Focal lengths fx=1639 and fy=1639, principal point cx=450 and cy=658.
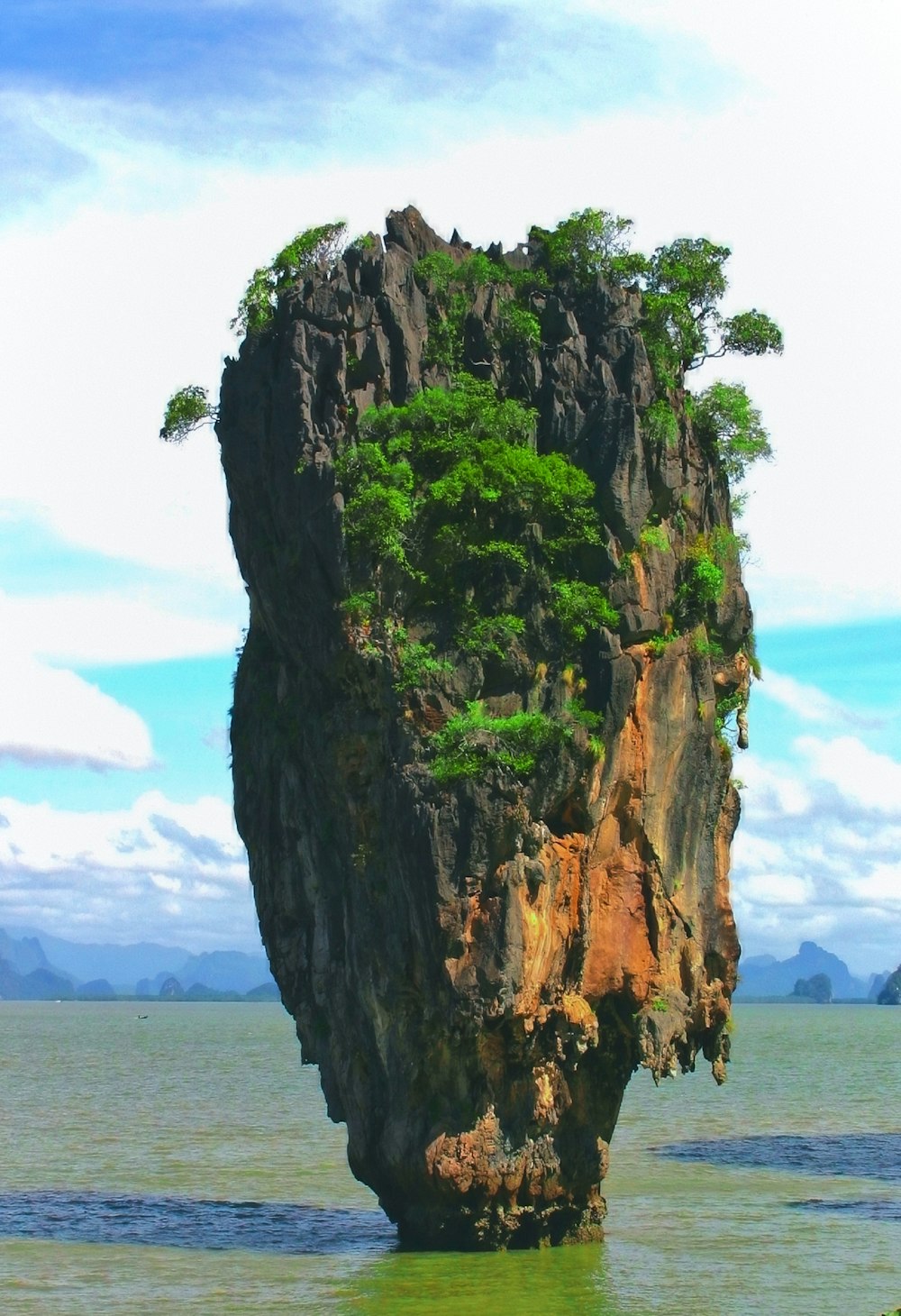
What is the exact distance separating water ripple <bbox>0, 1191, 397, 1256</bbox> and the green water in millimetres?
65

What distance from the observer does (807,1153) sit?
37.8 metres

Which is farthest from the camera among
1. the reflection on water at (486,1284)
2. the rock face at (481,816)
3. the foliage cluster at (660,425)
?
the foliage cluster at (660,425)

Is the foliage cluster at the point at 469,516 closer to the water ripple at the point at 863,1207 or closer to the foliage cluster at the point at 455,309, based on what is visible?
the foliage cluster at the point at 455,309

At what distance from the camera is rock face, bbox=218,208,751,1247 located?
71.5 ft

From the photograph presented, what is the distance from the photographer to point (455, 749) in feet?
71.3

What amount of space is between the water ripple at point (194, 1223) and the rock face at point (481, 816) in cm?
210

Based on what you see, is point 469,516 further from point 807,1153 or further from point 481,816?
point 807,1153

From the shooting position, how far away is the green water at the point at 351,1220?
2106 cm

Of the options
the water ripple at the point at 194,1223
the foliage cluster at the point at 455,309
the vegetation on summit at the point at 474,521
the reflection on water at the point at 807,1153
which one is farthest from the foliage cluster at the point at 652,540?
the reflection on water at the point at 807,1153

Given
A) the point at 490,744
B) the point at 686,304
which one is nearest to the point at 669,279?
the point at 686,304

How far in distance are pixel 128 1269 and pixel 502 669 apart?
9.85m

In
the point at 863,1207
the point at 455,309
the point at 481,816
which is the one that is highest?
the point at 455,309

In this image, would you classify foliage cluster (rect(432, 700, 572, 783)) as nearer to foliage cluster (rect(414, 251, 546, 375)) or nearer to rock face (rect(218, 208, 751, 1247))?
rock face (rect(218, 208, 751, 1247))

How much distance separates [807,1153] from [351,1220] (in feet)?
48.8
